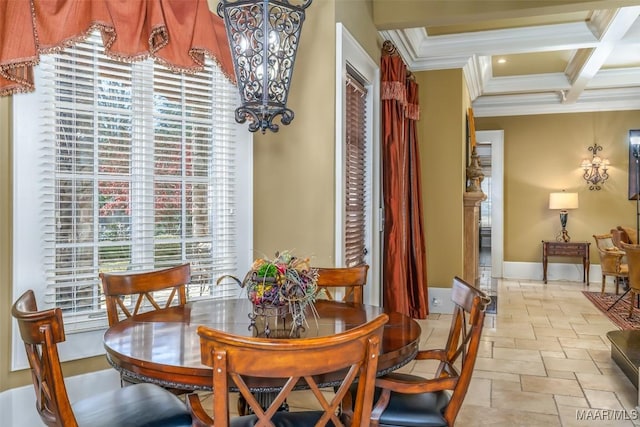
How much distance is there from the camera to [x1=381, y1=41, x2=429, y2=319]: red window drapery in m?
4.36

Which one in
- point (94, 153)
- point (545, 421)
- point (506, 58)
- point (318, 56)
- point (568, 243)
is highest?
point (506, 58)

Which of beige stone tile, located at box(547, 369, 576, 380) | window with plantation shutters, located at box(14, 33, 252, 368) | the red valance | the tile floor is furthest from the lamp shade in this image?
the red valance

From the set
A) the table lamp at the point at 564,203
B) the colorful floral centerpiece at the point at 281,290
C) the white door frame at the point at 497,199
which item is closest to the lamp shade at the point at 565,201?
the table lamp at the point at 564,203

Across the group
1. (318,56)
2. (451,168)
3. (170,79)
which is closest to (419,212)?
(451,168)

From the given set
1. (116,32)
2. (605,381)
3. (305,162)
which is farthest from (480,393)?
Result: (116,32)

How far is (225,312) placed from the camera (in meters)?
2.18

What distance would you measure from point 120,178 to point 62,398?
1500 millimetres

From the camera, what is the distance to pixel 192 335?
1.78 metres

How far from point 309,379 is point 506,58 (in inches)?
236

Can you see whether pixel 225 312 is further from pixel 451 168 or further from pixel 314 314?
pixel 451 168

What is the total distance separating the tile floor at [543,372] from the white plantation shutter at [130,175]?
1001 millimetres

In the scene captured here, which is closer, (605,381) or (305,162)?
(305,162)

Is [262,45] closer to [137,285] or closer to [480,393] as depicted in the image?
[137,285]

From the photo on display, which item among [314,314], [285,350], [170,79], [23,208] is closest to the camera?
[285,350]
